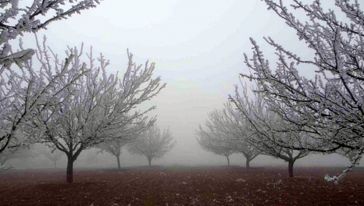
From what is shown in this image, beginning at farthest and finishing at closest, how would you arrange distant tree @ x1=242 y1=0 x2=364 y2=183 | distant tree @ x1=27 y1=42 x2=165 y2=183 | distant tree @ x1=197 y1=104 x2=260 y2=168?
1. distant tree @ x1=197 y1=104 x2=260 y2=168
2. distant tree @ x1=27 y1=42 x2=165 y2=183
3. distant tree @ x1=242 y1=0 x2=364 y2=183

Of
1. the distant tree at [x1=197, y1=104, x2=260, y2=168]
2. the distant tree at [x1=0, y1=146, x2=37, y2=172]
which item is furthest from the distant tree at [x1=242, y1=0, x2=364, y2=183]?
the distant tree at [x1=197, y1=104, x2=260, y2=168]

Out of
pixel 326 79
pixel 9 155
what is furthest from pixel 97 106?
pixel 9 155

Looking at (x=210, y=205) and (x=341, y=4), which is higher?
(x=341, y=4)

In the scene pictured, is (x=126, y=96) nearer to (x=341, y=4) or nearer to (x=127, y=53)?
(x=127, y=53)

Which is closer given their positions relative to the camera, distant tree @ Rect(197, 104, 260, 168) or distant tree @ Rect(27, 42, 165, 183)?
distant tree @ Rect(27, 42, 165, 183)

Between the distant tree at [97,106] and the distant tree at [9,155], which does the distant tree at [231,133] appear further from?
the distant tree at [9,155]

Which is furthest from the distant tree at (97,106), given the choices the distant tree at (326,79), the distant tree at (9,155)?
the distant tree at (326,79)

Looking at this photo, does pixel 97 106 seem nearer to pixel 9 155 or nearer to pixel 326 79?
pixel 326 79

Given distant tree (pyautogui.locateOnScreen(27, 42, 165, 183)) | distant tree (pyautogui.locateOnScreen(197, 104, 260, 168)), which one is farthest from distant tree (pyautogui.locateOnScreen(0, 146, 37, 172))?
distant tree (pyautogui.locateOnScreen(197, 104, 260, 168))

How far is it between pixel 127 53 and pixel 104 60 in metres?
1.28

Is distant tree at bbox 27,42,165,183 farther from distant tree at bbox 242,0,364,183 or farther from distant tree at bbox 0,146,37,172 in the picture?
distant tree at bbox 242,0,364,183

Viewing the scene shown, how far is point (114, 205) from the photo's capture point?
28.3ft

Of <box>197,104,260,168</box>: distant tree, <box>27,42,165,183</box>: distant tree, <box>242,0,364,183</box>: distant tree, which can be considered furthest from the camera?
<box>197,104,260,168</box>: distant tree

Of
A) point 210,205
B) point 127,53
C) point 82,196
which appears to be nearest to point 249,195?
Result: point 210,205
